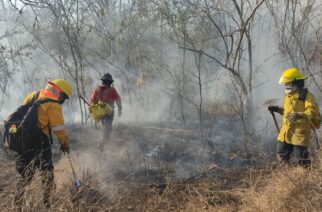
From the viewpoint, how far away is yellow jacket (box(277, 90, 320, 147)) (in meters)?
4.69

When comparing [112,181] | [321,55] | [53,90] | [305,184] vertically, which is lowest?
Answer: [112,181]

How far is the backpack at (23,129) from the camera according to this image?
13.7 ft

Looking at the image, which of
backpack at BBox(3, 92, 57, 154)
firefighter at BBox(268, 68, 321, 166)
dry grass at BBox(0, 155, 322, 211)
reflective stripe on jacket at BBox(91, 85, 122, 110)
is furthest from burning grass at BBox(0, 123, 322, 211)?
Answer: reflective stripe on jacket at BBox(91, 85, 122, 110)

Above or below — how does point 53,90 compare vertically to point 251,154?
above

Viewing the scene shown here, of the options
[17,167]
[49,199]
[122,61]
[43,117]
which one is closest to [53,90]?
[43,117]

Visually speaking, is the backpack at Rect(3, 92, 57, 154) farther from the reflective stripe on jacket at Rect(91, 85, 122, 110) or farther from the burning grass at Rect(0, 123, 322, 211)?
the reflective stripe on jacket at Rect(91, 85, 122, 110)

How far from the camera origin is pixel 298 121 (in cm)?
484

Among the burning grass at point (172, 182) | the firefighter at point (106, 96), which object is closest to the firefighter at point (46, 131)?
the burning grass at point (172, 182)

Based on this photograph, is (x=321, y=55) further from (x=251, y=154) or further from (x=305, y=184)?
(x=305, y=184)

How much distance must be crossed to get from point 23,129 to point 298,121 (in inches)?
140

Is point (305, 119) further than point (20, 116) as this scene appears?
Yes

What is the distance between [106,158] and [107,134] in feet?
2.22

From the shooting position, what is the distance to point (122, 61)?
12547 mm

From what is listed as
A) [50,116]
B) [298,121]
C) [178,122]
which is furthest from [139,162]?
[178,122]
